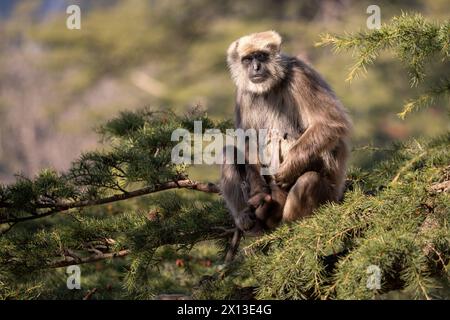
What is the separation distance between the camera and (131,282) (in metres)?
5.20

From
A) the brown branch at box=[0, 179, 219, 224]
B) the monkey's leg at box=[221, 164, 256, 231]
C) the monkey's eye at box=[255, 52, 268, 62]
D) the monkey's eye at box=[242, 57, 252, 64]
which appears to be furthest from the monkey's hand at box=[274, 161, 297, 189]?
the monkey's eye at box=[242, 57, 252, 64]

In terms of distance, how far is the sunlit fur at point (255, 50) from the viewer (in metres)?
6.34

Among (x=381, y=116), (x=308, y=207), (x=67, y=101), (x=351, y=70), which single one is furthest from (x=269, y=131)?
(x=67, y=101)

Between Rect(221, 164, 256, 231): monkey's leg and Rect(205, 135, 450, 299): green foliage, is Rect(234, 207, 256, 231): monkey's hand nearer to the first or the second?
Rect(221, 164, 256, 231): monkey's leg

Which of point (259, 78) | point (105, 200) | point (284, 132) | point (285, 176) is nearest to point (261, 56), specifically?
point (259, 78)

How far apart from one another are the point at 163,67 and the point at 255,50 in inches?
945

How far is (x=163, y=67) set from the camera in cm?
3020

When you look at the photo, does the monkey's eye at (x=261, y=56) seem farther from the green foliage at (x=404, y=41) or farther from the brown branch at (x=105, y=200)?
the green foliage at (x=404, y=41)

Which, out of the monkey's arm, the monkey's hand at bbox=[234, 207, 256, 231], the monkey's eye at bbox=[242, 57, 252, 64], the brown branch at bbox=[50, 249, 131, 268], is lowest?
the brown branch at bbox=[50, 249, 131, 268]

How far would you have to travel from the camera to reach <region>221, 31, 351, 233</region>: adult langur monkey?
586cm

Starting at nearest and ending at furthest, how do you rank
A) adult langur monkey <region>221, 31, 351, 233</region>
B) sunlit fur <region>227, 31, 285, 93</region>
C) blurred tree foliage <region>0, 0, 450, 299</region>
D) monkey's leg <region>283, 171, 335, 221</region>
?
blurred tree foliage <region>0, 0, 450, 299</region>
monkey's leg <region>283, 171, 335, 221</region>
adult langur monkey <region>221, 31, 351, 233</region>
sunlit fur <region>227, 31, 285, 93</region>

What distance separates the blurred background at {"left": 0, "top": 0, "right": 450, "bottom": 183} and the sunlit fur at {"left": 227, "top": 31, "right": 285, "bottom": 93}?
16818mm

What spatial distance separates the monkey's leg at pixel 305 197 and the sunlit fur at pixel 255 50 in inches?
41.9

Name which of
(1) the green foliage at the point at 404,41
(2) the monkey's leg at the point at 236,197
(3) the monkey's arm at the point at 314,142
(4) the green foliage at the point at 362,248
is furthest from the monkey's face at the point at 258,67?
(4) the green foliage at the point at 362,248
